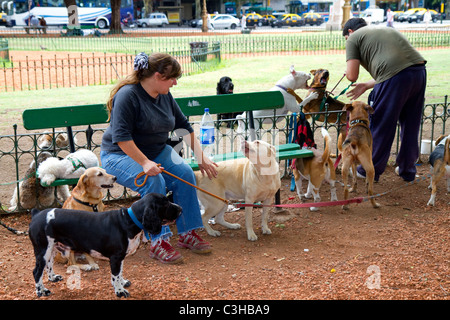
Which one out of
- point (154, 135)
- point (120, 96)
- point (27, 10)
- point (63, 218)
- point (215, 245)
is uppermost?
point (27, 10)

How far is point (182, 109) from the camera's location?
20.7ft

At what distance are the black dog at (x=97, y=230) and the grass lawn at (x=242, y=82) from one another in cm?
827

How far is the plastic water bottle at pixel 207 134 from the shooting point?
6.00 m

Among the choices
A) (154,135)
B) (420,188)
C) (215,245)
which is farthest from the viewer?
(420,188)

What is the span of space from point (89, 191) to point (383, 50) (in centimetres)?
395

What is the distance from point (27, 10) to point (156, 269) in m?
49.7

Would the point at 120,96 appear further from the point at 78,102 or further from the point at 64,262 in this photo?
the point at 78,102

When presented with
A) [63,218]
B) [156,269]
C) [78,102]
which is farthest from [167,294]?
[78,102]

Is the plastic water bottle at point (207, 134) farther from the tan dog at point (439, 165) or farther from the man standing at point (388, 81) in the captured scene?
the tan dog at point (439, 165)

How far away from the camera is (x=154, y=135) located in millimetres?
4695

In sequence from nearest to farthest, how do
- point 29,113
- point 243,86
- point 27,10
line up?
point 29,113 → point 243,86 → point 27,10

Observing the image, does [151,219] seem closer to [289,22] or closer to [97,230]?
[97,230]

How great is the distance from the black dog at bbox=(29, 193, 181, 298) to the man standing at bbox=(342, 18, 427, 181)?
143 inches

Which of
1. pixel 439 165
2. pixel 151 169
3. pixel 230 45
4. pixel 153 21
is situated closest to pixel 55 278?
pixel 151 169
